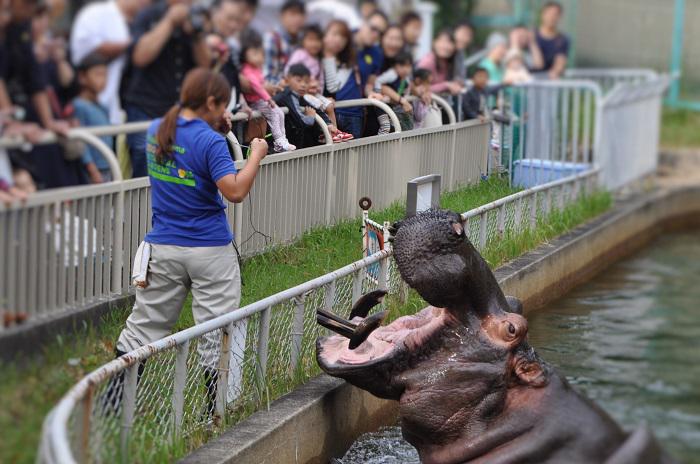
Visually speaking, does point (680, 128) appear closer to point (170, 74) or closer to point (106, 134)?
A: point (170, 74)

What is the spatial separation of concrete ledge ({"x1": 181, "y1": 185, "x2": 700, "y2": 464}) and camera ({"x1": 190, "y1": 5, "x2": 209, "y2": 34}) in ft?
8.40

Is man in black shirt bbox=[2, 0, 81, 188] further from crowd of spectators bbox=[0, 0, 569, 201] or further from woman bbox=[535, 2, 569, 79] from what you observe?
woman bbox=[535, 2, 569, 79]

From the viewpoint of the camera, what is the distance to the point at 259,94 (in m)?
8.04

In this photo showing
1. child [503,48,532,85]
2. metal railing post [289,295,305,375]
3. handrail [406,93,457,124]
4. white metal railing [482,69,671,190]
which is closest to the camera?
metal railing post [289,295,305,375]

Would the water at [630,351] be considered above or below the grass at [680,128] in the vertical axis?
below

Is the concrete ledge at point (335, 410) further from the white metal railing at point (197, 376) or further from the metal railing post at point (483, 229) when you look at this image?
the metal railing post at point (483, 229)

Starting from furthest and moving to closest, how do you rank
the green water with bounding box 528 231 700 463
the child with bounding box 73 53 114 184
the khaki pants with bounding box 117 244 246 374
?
the green water with bounding box 528 231 700 463 < the khaki pants with bounding box 117 244 246 374 < the child with bounding box 73 53 114 184

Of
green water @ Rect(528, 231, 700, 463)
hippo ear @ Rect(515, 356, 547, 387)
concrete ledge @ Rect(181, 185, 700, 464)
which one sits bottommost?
green water @ Rect(528, 231, 700, 463)

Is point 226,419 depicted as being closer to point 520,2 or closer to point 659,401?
point 659,401

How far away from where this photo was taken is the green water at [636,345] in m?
6.78

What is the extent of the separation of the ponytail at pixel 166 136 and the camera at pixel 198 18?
3166mm

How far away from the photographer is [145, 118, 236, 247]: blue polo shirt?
5680 mm

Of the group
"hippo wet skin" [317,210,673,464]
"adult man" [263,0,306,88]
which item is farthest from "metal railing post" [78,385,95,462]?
"adult man" [263,0,306,88]

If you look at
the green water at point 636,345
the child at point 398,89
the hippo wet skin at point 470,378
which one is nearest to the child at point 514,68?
the green water at point 636,345
